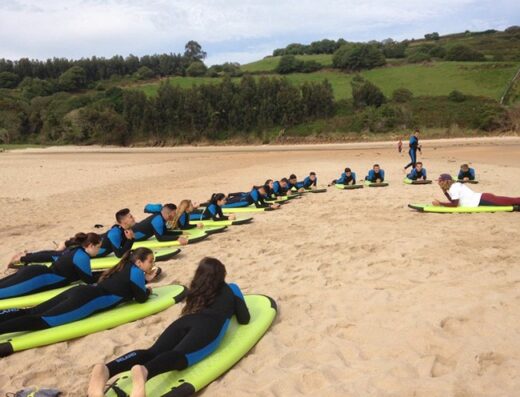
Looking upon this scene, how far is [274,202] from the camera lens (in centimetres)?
1305

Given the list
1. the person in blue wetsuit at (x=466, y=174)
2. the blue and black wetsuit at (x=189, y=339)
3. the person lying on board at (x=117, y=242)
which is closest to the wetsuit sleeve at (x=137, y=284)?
the blue and black wetsuit at (x=189, y=339)

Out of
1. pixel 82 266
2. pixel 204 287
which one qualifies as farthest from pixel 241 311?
pixel 82 266

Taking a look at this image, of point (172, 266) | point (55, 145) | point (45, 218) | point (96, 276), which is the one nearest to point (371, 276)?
point (172, 266)

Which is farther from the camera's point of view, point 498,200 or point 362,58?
point 362,58

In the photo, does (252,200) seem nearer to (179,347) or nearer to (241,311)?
(241,311)

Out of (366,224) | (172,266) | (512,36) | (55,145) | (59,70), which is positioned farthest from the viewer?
(59,70)

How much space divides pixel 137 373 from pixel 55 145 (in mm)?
62248

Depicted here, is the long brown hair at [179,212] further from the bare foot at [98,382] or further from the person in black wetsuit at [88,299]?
the bare foot at [98,382]

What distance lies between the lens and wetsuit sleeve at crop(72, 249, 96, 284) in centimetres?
577

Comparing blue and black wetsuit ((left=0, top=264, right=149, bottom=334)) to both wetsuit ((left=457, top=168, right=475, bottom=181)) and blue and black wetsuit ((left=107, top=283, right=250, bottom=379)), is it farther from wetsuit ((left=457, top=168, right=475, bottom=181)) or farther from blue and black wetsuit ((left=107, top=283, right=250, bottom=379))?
wetsuit ((left=457, top=168, right=475, bottom=181))

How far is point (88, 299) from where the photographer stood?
4.90 metres

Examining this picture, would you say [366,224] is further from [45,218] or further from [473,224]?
[45,218]

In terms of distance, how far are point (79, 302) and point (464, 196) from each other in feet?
26.3

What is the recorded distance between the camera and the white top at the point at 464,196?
9.53m
